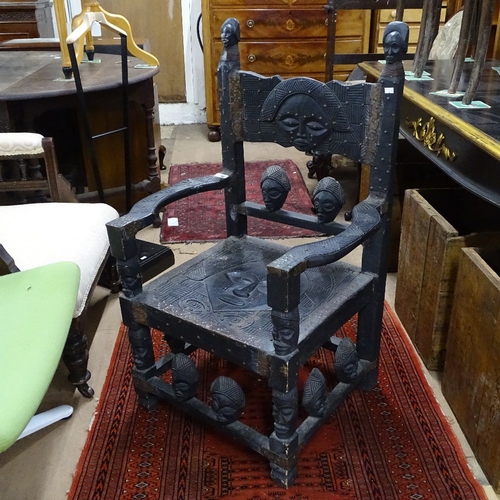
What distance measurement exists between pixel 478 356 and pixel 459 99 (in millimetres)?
793

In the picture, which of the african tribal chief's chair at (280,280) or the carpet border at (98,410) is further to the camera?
the carpet border at (98,410)

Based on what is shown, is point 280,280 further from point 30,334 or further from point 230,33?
point 230,33

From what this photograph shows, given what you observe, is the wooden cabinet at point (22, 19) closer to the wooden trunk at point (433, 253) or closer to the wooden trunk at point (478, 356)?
the wooden trunk at point (433, 253)

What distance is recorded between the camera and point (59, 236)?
158 cm

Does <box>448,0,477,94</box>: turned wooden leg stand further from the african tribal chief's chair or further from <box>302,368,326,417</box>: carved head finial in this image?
<box>302,368,326,417</box>: carved head finial

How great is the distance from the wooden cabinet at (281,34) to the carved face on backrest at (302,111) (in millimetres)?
2678

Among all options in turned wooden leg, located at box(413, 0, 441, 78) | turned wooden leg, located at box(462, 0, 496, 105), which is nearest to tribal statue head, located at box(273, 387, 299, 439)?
turned wooden leg, located at box(462, 0, 496, 105)

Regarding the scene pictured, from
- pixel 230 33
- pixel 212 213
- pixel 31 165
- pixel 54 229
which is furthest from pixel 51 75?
pixel 230 33

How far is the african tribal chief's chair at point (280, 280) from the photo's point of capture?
120cm

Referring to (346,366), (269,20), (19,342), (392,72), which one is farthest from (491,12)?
(269,20)

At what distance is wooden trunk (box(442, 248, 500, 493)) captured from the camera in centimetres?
129

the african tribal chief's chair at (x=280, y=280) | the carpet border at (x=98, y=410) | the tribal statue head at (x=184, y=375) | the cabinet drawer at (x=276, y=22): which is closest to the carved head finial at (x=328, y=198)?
the african tribal chief's chair at (x=280, y=280)

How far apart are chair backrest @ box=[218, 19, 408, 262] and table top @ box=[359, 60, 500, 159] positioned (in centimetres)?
22

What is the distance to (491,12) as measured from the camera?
1551 mm
